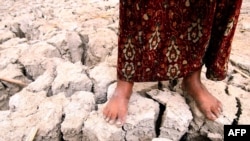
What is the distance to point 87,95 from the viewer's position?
1.58 m

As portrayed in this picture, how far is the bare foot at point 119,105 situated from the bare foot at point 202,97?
0.90 feet

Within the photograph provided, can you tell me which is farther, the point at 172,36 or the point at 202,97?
the point at 202,97

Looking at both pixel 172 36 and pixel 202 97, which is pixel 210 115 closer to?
pixel 202 97

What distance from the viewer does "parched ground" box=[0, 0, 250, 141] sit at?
4.74 ft

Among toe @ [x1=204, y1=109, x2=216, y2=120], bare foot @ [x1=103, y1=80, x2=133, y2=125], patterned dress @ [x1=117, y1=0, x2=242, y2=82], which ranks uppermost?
patterned dress @ [x1=117, y1=0, x2=242, y2=82]

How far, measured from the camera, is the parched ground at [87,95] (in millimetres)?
1445

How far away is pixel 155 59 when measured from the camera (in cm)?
136

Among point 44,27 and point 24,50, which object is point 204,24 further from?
point 44,27

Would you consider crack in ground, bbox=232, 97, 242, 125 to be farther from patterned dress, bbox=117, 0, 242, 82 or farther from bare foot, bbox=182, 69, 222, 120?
patterned dress, bbox=117, 0, 242, 82

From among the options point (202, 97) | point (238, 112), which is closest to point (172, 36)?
point (202, 97)

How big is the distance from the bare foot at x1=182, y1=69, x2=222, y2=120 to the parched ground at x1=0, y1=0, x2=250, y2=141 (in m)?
0.03

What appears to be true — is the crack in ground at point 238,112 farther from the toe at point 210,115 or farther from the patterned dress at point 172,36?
the patterned dress at point 172,36

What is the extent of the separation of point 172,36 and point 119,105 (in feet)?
1.24

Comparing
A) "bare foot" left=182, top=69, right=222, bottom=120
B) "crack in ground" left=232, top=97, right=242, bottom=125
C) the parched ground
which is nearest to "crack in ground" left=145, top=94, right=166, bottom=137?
the parched ground
